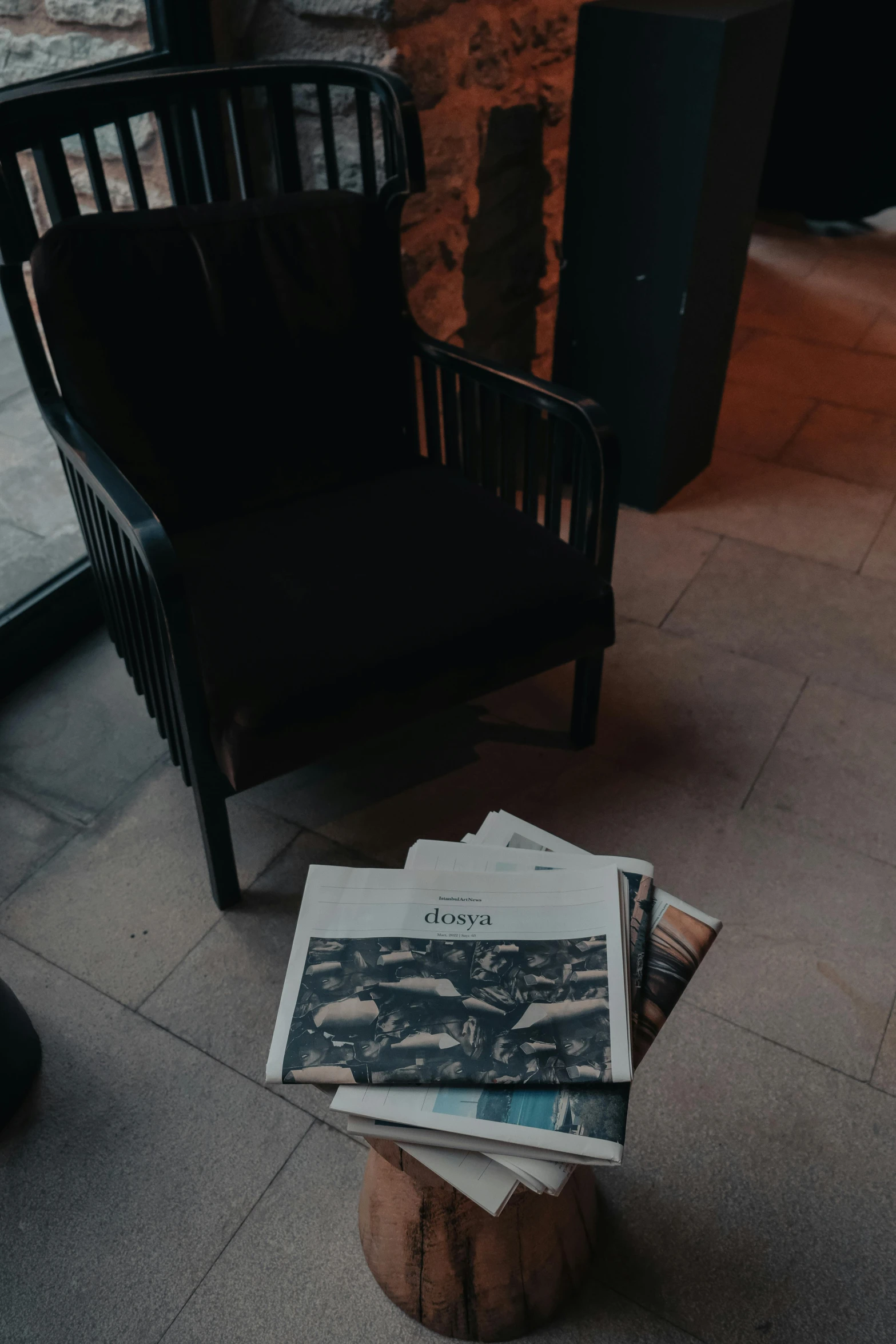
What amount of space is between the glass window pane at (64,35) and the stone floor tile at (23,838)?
1192 mm

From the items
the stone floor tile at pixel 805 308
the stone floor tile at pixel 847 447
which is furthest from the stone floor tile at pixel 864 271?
the stone floor tile at pixel 847 447

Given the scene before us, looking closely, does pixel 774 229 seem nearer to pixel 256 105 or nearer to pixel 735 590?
pixel 735 590

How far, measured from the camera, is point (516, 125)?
2.14 m

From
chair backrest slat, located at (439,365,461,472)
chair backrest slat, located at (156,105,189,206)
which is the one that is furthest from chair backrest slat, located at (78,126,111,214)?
chair backrest slat, located at (439,365,461,472)

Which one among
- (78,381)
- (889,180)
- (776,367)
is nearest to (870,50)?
(889,180)

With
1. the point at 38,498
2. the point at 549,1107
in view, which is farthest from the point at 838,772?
the point at 38,498

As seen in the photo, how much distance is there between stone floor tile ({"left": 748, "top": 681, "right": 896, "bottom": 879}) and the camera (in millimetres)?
1652

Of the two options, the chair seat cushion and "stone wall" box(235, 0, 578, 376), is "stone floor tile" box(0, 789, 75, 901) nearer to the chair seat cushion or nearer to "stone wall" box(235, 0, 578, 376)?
the chair seat cushion

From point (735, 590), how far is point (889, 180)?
2760 millimetres

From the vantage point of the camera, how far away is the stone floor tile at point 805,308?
317 centimetres

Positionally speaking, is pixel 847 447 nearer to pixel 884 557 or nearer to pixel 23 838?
pixel 884 557

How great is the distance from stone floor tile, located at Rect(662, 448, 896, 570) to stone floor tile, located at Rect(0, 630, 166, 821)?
1.32 meters

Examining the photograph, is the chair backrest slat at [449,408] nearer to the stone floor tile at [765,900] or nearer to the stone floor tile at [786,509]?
the stone floor tile at [765,900]

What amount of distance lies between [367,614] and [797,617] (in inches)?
42.6
